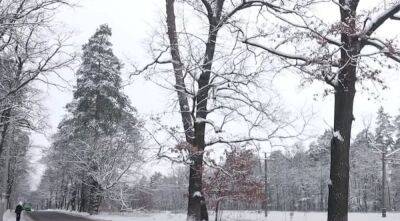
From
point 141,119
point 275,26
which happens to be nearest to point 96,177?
point 141,119

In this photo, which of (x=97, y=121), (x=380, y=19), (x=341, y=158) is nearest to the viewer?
(x=380, y=19)

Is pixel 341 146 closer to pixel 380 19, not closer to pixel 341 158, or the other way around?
pixel 341 158

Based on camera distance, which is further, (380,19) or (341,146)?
(341,146)

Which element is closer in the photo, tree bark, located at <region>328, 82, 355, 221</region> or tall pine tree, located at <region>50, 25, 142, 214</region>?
tree bark, located at <region>328, 82, 355, 221</region>

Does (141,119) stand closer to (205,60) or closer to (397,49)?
(205,60)

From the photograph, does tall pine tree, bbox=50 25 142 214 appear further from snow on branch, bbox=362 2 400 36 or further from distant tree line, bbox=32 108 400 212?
snow on branch, bbox=362 2 400 36

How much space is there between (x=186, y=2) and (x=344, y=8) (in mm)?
6371

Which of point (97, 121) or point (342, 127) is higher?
point (97, 121)

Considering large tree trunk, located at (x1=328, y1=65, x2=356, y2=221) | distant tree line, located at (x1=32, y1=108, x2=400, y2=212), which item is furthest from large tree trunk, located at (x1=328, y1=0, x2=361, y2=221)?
distant tree line, located at (x1=32, y1=108, x2=400, y2=212)

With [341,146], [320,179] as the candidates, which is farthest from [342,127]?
[320,179]

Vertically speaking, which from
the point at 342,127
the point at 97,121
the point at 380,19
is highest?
the point at 97,121

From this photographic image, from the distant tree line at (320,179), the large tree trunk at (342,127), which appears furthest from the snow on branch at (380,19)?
the distant tree line at (320,179)

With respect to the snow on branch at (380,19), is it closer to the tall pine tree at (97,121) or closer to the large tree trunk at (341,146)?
the large tree trunk at (341,146)

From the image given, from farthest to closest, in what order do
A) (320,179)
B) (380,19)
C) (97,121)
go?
1. (320,179)
2. (97,121)
3. (380,19)
